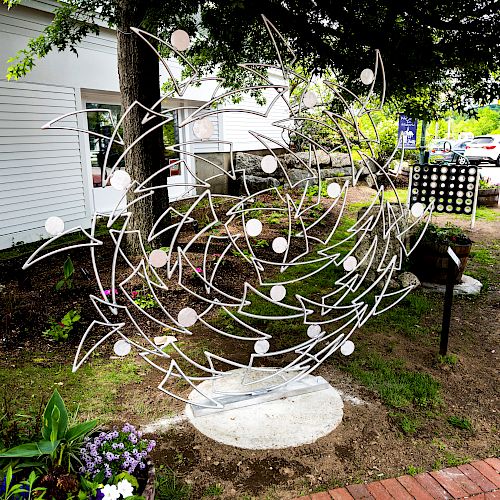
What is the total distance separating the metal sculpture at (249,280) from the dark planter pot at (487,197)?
5.70 m

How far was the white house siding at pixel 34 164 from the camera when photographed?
7094 millimetres

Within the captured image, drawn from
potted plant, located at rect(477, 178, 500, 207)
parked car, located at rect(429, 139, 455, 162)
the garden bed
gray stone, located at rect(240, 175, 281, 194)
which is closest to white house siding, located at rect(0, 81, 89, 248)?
the garden bed

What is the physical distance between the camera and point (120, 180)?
2.38 m

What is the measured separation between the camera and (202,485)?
2.62 m

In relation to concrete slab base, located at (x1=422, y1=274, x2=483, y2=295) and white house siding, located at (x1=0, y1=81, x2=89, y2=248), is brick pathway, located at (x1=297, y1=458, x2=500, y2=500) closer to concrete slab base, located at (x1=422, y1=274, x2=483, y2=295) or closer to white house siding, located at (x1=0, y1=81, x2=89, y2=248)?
concrete slab base, located at (x1=422, y1=274, x2=483, y2=295)

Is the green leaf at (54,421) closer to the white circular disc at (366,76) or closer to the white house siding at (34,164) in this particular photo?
the white circular disc at (366,76)

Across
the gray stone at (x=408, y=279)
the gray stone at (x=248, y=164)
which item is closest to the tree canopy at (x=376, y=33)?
the gray stone at (x=408, y=279)

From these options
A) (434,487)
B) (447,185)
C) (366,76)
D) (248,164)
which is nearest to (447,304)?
(434,487)

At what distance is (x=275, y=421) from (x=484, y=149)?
23194mm

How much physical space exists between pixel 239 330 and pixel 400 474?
7.06ft

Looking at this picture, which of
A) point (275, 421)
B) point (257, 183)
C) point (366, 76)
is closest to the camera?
point (366, 76)

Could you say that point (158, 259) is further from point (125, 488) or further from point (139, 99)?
point (139, 99)

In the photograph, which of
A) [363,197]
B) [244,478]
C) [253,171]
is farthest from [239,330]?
[363,197]

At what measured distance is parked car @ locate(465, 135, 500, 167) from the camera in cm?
2225
